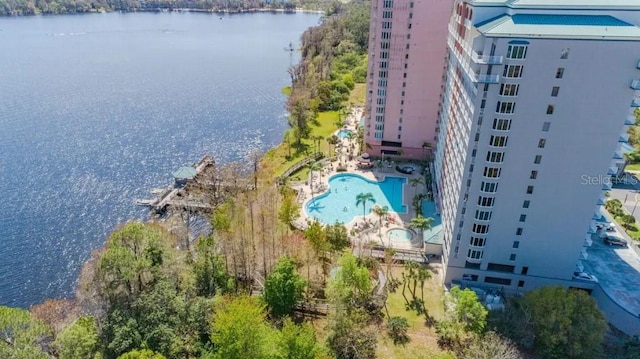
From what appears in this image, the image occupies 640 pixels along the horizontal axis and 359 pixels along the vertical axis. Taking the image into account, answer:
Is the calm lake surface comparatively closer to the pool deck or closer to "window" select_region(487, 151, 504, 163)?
the pool deck

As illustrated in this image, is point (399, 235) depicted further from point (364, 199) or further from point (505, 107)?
point (505, 107)

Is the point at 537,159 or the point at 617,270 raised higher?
the point at 537,159

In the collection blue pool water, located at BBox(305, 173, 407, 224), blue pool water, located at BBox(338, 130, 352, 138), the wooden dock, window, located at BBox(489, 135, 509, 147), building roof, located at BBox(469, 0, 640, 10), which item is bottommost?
the wooden dock

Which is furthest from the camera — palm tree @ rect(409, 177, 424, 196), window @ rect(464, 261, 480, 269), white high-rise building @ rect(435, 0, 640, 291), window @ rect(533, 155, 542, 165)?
palm tree @ rect(409, 177, 424, 196)

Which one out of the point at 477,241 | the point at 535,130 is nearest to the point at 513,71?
the point at 535,130

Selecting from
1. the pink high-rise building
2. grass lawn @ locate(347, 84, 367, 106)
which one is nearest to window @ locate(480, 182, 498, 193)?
the pink high-rise building

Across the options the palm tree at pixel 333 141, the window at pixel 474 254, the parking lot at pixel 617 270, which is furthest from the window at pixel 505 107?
the palm tree at pixel 333 141

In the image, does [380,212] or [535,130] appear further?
[380,212]

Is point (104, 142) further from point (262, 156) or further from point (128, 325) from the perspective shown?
point (128, 325)
